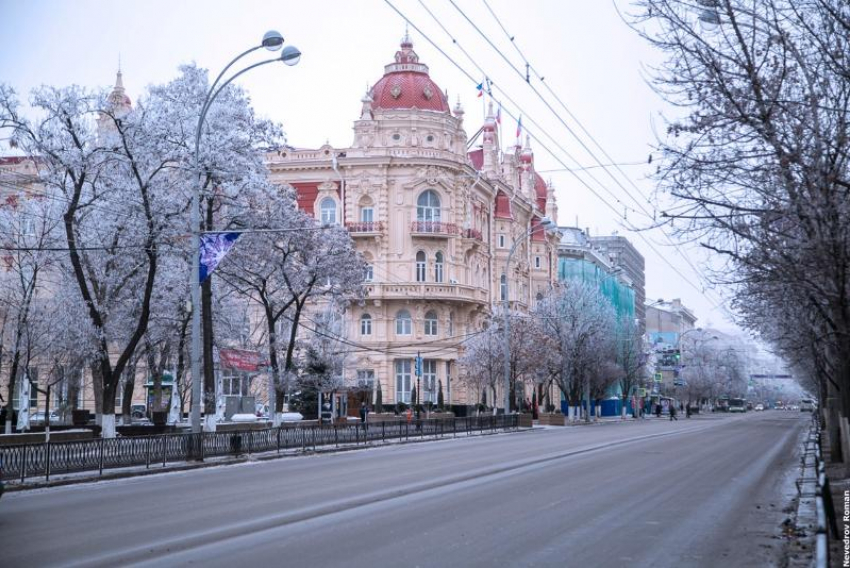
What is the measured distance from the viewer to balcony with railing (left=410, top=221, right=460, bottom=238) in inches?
2591

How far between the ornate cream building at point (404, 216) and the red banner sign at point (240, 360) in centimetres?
2225

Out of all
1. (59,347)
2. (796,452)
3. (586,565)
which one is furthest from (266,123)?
(586,565)

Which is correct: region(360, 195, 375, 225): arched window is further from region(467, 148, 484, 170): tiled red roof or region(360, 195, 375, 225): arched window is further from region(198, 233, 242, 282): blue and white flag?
region(198, 233, 242, 282): blue and white flag

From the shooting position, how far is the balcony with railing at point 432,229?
216ft

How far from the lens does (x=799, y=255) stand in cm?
1343

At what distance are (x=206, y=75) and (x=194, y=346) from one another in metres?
11.4

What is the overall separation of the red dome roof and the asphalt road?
46.9 metres

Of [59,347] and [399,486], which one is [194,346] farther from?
[59,347]

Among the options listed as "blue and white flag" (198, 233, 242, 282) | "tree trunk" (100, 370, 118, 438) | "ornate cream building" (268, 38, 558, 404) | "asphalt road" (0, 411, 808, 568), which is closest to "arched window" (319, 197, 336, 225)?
"ornate cream building" (268, 38, 558, 404)

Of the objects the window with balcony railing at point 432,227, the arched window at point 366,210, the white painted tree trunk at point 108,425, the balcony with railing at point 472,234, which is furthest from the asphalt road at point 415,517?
the balcony with railing at point 472,234

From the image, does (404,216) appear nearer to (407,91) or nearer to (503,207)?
(407,91)

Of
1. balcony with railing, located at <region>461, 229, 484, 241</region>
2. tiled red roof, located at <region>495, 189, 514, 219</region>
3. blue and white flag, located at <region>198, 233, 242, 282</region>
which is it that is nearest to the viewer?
blue and white flag, located at <region>198, 233, 242, 282</region>

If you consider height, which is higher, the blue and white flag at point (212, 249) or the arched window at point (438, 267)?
the arched window at point (438, 267)

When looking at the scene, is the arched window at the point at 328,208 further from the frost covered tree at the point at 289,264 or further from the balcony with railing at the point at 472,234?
the frost covered tree at the point at 289,264
